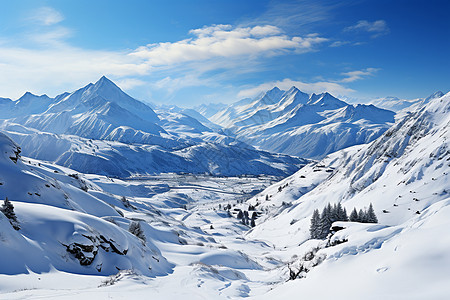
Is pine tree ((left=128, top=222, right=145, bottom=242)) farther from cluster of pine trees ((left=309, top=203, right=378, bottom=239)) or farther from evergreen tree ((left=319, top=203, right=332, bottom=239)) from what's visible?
evergreen tree ((left=319, top=203, right=332, bottom=239))

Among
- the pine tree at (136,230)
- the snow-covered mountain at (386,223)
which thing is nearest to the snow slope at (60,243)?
the pine tree at (136,230)

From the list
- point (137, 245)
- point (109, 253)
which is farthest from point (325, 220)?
point (109, 253)

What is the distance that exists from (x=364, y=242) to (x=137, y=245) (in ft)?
81.5

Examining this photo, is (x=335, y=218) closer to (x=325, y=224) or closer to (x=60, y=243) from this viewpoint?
(x=325, y=224)

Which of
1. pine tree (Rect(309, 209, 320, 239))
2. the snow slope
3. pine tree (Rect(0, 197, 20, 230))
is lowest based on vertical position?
pine tree (Rect(309, 209, 320, 239))

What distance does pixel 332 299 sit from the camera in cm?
1320

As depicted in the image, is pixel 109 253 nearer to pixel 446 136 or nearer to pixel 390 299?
pixel 390 299

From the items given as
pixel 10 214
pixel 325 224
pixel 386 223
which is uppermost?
pixel 10 214

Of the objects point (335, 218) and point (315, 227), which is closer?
point (335, 218)

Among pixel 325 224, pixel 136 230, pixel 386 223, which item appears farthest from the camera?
pixel 386 223

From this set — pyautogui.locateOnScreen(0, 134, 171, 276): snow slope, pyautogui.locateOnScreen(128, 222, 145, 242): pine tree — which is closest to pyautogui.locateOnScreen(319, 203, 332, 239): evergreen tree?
pyautogui.locateOnScreen(128, 222, 145, 242): pine tree

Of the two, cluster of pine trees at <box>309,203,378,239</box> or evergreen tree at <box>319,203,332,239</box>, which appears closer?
cluster of pine trees at <box>309,203,378,239</box>

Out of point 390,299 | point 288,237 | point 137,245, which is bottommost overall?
point 288,237

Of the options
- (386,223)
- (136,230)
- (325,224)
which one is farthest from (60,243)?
(386,223)
